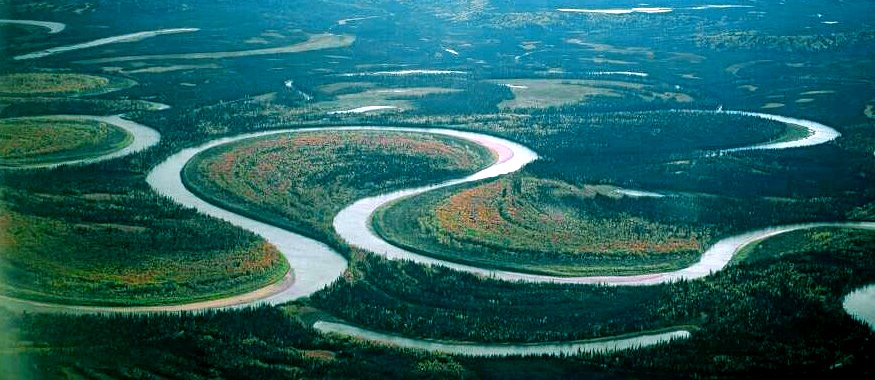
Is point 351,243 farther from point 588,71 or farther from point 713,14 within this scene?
point 713,14

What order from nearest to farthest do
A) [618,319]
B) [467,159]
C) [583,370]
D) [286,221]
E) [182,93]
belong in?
[583,370]
[618,319]
[286,221]
[467,159]
[182,93]

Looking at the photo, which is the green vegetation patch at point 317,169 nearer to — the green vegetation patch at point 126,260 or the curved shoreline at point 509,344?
the green vegetation patch at point 126,260

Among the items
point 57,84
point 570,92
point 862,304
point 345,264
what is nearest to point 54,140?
point 57,84

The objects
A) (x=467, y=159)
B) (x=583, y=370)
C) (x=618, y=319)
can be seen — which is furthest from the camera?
(x=467, y=159)

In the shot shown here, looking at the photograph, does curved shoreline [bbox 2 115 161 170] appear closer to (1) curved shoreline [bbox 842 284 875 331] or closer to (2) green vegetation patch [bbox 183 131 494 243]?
(2) green vegetation patch [bbox 183 131 494 243]

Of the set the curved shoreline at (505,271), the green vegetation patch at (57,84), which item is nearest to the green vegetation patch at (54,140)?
the green vegetation patch at (57,84)

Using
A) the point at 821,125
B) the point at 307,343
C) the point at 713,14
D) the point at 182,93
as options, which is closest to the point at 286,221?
the point at 307,343
